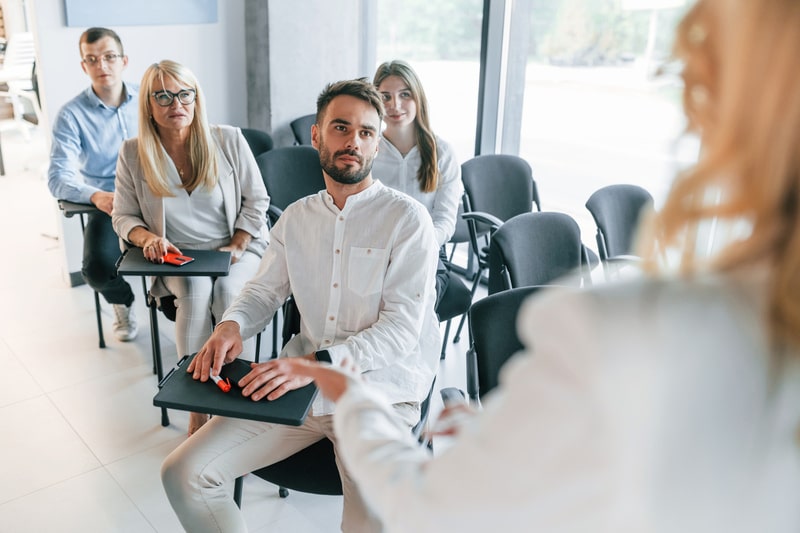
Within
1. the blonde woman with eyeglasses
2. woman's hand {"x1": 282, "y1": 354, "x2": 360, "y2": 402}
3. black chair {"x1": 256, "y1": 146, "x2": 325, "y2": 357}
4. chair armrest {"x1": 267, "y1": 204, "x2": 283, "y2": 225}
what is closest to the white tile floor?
the blonde woman with eyeglasses

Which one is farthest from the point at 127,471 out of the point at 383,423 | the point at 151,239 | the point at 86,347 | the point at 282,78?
the point at 282,78

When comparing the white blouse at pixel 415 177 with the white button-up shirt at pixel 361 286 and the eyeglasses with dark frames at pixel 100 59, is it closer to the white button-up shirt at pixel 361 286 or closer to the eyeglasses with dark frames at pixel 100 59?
the white button-up shirt at pixel 361 286

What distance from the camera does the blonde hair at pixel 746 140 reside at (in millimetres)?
557

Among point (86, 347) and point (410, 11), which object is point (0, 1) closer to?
point (410, 11)

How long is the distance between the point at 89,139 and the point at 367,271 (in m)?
2.33

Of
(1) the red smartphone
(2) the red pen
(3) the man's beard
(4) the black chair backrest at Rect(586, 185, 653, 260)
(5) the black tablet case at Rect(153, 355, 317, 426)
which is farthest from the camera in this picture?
(4) the black chair backrest at Rect(586, 185, 653, 260)

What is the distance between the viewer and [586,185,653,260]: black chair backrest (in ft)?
10.6

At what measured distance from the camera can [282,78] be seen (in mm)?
4711

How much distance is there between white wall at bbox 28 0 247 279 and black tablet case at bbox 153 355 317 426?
279cm

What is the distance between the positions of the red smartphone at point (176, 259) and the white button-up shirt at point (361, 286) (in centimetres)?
49

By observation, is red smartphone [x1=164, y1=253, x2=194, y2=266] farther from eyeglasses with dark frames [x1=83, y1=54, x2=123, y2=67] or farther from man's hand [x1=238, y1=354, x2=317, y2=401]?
eyeglasses with dark frames [x1=83, y1=54, x2=123, y2=67]

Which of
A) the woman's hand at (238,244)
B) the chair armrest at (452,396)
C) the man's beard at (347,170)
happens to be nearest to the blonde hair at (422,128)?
the woman's hand at (238,244)

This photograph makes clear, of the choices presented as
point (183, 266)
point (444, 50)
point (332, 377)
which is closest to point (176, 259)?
point (183, 266)

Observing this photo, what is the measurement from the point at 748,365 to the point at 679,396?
7 centimetres
